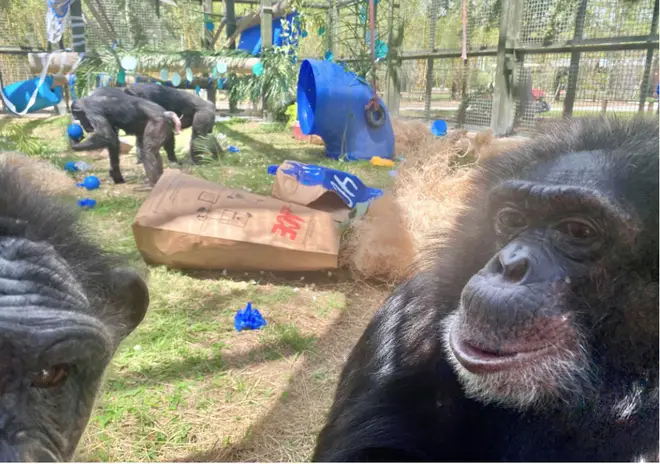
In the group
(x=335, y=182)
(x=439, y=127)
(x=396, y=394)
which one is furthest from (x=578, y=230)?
(x=439, y=127)

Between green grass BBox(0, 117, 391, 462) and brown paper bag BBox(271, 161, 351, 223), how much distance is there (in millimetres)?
688

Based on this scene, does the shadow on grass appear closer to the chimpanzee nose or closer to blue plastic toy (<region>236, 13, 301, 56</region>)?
the chimpanzee nose

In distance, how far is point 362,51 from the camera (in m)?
10.1

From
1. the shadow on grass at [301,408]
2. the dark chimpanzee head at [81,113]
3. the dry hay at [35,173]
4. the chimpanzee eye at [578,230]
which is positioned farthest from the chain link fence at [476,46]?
the dry hay at [35,173]

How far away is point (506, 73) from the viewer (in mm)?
8484

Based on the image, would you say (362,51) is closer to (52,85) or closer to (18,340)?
(52,85)

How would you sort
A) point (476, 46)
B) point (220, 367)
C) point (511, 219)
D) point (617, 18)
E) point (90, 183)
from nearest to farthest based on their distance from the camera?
point (511, 219)
point (220, 367)
point (617, 18)
point (90, 183)
point (476, 46)

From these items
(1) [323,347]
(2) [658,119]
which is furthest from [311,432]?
(2) [658,119]

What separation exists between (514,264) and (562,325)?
23 cm

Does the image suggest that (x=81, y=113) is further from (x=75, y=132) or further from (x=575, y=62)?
(x=575, y=62)

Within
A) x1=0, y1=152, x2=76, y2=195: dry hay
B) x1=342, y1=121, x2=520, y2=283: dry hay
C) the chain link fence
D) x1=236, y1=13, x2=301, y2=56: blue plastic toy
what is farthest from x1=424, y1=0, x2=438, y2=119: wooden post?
x1=0, y1=152, x2=76, y2=195: dry hay

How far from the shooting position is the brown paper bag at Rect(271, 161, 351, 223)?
4785 mm

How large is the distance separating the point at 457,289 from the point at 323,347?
5.66 ft

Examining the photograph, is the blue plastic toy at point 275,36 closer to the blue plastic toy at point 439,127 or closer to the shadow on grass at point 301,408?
the blue plastic toy at point 439,127
